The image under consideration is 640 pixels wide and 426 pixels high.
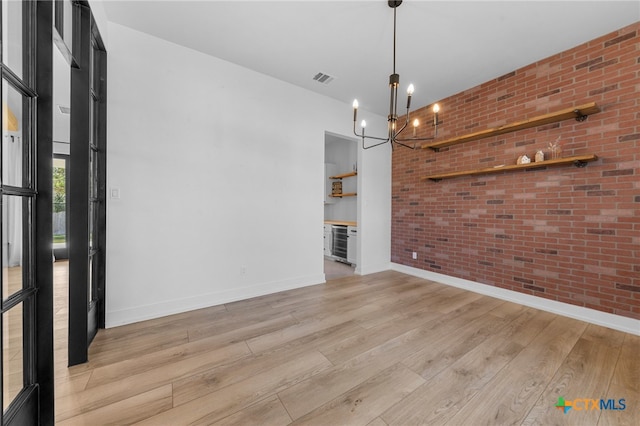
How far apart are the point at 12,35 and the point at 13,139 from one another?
0.46 m

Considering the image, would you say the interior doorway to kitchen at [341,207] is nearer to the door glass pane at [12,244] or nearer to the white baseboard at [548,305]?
the white baseboard at [548,305]

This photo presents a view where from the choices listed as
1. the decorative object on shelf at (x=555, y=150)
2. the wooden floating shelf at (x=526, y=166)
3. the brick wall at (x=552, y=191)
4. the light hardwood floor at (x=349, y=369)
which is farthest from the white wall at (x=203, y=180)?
the decorative object on shelf at (x=555, y=150)

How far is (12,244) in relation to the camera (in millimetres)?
1102

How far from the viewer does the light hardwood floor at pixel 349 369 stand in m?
1.38

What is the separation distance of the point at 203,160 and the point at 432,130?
3.57m

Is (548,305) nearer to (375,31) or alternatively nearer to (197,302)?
(375,31)

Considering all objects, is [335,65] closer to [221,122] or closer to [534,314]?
[221,122]

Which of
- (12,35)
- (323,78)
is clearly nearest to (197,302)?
(12,35)

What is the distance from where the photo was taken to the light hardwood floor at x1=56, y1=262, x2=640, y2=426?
4.53 feet

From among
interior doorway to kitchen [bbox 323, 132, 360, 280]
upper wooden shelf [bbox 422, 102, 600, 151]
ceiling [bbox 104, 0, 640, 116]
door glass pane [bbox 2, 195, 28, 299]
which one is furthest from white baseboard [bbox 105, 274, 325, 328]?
upper wooden shelf [bbox 422, 102, 600, 151]

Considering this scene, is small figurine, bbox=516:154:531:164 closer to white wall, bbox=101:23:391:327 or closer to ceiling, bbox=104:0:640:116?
ceiling, bbox=104:0:640:116

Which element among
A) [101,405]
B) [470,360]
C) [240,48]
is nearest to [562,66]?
[470,360]

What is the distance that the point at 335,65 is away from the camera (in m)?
3.03

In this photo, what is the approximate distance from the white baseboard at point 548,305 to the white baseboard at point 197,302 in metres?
2.12
